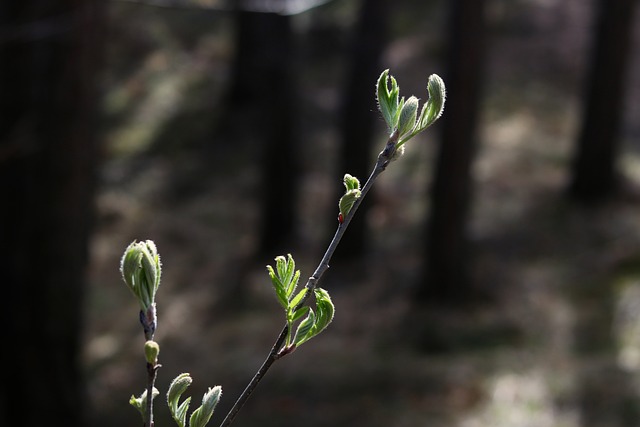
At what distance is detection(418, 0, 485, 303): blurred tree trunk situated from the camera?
32.8ft

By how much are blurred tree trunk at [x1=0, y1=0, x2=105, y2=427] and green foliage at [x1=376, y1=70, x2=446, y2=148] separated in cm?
589

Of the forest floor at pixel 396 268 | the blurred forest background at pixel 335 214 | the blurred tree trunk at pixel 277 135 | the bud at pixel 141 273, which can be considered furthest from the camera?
the blurred tree trunk at pixel 277 135

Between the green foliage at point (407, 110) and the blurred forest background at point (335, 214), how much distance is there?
3.89 metres

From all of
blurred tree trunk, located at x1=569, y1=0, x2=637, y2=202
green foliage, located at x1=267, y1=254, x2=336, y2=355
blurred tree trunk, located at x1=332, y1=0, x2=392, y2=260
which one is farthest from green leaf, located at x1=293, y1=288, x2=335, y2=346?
blurred tree trunk, located at x1=569, y1=0, x2=637, y2=202

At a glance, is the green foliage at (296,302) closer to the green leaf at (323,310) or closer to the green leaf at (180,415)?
the green leaf at (323,310)

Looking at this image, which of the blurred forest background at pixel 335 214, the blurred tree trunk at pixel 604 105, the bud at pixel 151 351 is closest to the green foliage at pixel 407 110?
the bud at pixel 151 351

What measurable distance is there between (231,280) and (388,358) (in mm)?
4651

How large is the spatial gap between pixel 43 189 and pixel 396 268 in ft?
22.5

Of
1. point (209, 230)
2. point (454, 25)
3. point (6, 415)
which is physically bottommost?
point (209, 230)

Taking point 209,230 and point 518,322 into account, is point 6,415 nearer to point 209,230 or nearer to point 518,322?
point 518,322

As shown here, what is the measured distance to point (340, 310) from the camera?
11.7 m

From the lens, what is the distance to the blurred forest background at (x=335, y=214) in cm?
675

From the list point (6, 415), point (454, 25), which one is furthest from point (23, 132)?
point (454, 25)

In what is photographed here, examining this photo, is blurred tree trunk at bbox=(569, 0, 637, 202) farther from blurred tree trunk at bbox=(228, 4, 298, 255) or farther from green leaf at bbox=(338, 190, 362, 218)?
green leaf at bbox=(338, 190, 362, 218)
